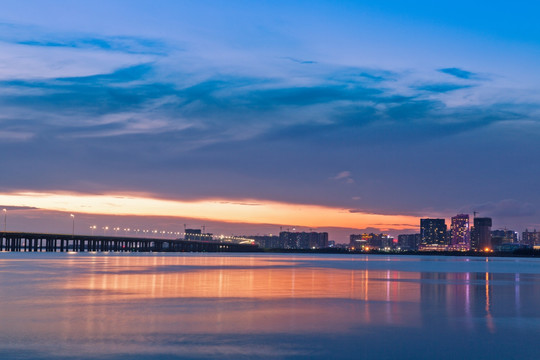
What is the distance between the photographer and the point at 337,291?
4681 cm

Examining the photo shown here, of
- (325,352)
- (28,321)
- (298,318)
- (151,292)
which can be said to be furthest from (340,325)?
(151,292)

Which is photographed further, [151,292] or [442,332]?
[151,292]

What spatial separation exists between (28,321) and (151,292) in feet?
52.3

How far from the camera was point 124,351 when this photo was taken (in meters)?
20.1

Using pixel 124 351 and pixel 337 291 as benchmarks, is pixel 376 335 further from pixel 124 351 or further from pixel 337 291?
pixel 337 291

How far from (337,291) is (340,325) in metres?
20.0

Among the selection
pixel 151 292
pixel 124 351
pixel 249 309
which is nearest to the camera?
pixel 124 351

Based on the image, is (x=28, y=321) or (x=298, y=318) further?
(x=298, y=318)

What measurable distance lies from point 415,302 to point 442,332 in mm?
13142

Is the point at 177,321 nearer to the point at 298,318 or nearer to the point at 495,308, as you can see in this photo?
the point at 298,318

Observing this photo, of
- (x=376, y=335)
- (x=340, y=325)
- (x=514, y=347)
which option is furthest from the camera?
(x=340, y=325)

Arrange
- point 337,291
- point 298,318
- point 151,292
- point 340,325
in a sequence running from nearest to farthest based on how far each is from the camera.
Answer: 1. point 340,325
2. point 298,318
3. point 151,292
4. point 337,291

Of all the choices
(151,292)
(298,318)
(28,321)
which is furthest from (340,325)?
(151,292)

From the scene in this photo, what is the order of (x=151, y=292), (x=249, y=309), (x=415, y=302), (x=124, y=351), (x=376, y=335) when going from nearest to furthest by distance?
1. (x=124, y=351)
2. (x=376, y=335)
3. (x=249, y=309)
4. (x=415, y=302)
5. (x=151, y=292)
